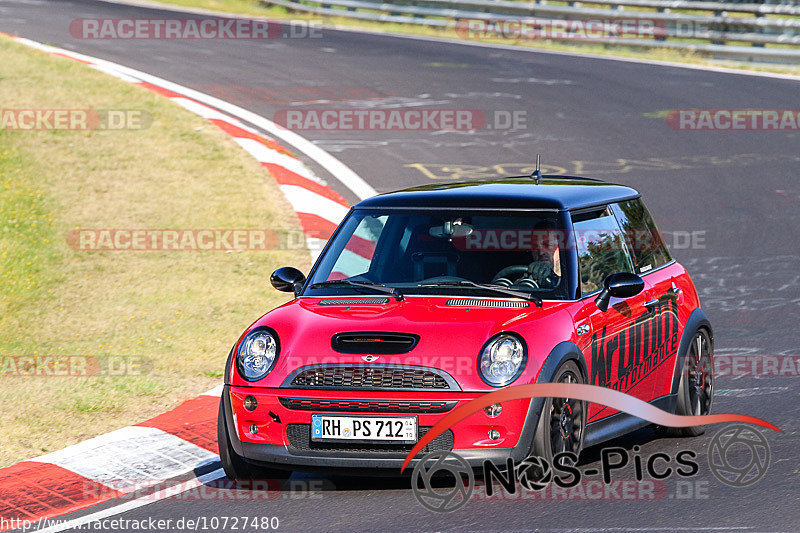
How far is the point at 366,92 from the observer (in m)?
19.3

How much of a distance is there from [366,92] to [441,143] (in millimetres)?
3147

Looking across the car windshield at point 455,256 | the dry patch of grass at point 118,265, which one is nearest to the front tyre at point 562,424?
the car windshield at point 455,256

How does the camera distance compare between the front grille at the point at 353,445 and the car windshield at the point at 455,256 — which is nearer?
the front grille at the point at 353,445

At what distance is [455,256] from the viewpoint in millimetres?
7379

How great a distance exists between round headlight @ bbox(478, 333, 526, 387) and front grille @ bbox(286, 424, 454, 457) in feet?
1.16

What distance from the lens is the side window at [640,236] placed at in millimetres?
7703

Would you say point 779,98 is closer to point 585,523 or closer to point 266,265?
point 266,265

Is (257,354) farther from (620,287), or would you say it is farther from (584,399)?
(620,287)

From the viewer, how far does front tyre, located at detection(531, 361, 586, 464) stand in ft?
20.1

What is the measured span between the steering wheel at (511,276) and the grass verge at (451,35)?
55.0ft

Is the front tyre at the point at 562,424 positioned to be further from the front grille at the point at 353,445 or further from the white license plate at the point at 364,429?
the white license plate at the point at 364,429

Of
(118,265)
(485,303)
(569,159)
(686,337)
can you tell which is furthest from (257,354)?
(569,159)

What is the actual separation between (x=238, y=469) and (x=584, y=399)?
6.28 feet

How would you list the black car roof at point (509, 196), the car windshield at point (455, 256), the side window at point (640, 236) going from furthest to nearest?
the side window at point (640, 236) → the black car roof at point (509, 196) → the car windshield at point (455, 256)
